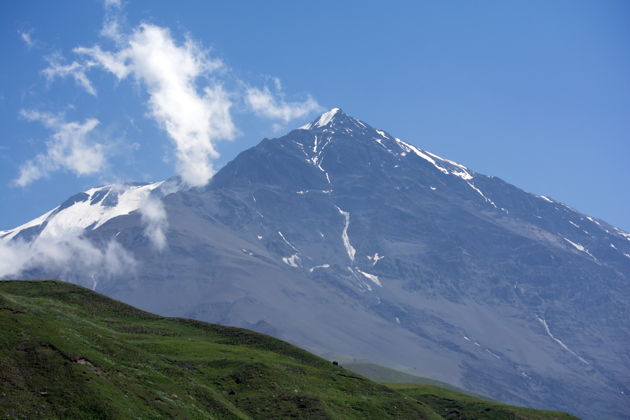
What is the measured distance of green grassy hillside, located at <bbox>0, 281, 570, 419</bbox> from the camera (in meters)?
59.3

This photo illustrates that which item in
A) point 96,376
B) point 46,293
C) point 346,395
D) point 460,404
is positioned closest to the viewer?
point 96,376

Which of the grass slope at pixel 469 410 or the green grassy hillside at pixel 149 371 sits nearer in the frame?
the green grassy hillside at pixel 149 371

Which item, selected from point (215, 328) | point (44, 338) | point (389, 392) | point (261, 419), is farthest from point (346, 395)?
point (44, 338)

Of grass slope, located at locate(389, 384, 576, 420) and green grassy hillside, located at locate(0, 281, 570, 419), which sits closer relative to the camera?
green grassy hillside, located at locate(0, 281, 570, 419)

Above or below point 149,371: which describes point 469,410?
above

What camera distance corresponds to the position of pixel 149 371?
76.0 metres

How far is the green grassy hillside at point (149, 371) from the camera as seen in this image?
59.3 metres

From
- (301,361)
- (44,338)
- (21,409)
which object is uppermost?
(301,361)

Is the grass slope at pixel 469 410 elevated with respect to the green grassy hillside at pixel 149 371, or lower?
elevated

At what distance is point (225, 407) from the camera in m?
75.3

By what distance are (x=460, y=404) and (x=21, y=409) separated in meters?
90.3

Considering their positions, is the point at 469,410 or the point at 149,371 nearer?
the point at 149,371

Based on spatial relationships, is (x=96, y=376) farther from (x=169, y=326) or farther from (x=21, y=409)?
(x=169, y=326)

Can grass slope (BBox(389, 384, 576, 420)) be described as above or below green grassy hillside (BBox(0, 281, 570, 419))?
above
